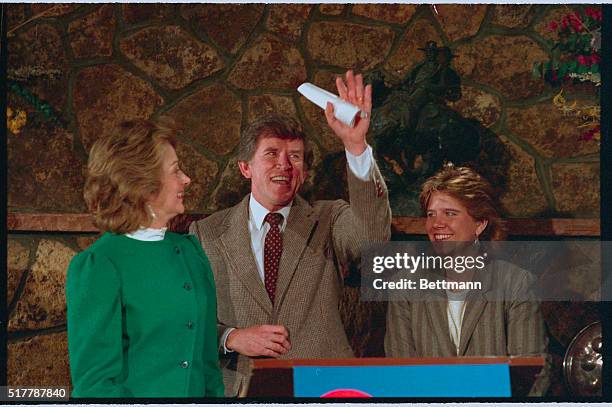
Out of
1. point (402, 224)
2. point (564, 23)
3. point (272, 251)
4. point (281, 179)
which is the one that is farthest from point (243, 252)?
point (564, 23)

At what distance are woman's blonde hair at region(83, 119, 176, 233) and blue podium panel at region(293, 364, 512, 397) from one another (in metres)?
1.05

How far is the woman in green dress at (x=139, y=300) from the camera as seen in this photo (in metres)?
3.81

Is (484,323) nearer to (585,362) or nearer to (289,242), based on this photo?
(585,362)

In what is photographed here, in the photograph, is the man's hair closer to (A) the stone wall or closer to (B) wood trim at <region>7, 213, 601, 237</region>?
(A) the stone wall

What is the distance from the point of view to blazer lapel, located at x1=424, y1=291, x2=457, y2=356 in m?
4.10

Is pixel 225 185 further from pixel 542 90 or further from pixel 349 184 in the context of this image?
pixel 542 90

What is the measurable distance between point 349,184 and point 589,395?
1.40 m

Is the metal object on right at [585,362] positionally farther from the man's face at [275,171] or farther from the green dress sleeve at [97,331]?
the green dress sleeve at [97,331]

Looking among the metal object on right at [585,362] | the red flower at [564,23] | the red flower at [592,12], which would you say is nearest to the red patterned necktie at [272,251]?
the metal object on right at [585,362]

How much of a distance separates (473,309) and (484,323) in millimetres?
75

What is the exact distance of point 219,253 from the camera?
13.5ft

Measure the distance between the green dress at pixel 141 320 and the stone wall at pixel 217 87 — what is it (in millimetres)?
335

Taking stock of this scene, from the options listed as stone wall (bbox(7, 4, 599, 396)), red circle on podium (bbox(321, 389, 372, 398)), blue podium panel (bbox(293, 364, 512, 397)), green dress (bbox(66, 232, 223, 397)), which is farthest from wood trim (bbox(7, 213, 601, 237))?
red circle on podium (bbox(321, 389, 372, 398))

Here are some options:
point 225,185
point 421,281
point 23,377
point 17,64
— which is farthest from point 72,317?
point 421,281
